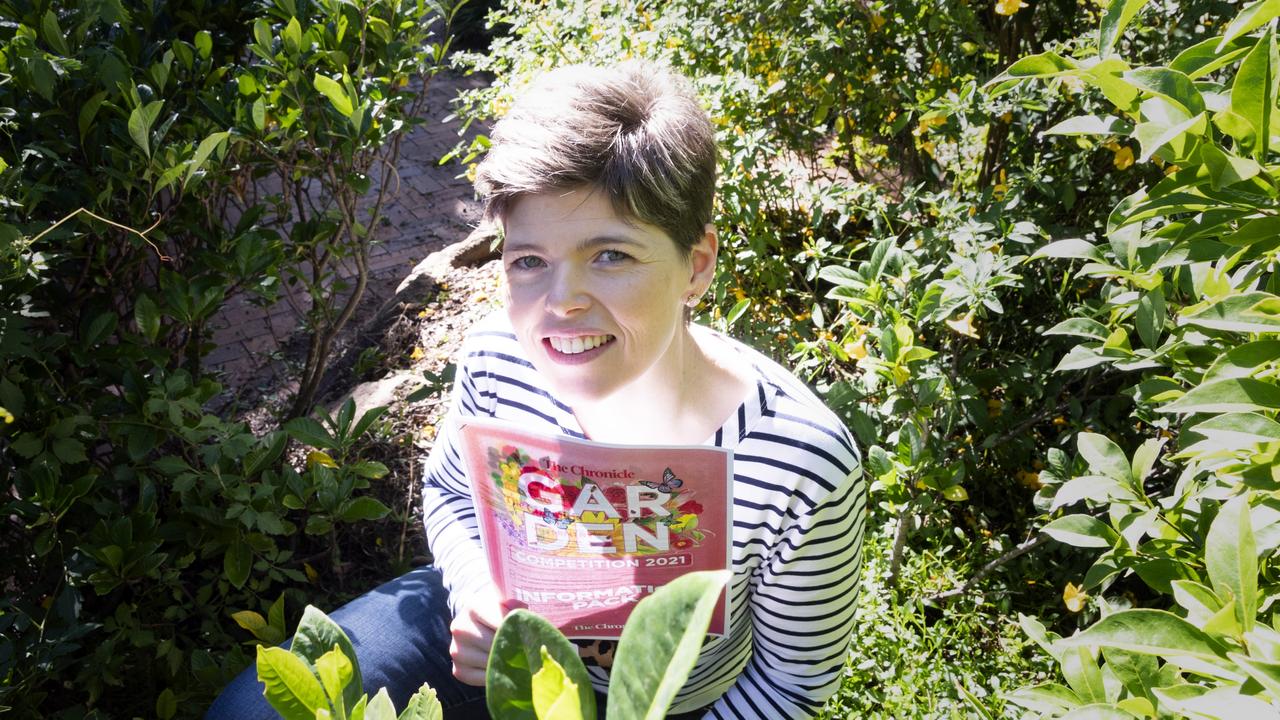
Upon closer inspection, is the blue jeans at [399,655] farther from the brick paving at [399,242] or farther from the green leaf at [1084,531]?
the brick paving at [399,242]

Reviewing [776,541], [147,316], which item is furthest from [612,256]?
[147,316]

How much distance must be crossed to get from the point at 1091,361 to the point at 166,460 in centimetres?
191

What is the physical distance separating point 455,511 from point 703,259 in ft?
2.55

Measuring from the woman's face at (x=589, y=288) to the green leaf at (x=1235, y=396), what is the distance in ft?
2.31

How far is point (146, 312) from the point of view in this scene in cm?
198

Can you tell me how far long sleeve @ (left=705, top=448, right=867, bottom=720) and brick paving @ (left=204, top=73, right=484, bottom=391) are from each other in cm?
220

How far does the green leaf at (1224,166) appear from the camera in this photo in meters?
0.79

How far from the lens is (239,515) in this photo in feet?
6.68

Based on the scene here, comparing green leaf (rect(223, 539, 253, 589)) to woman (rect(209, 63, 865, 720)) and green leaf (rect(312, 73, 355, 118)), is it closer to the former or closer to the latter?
woman (rect(209, 63, 865, 720))

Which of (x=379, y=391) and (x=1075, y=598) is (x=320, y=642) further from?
(x=379, y=391)

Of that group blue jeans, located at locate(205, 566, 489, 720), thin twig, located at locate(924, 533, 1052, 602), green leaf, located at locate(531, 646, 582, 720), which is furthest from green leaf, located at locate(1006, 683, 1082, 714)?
thin twig, located at locate(924, 533, 1052, 602)

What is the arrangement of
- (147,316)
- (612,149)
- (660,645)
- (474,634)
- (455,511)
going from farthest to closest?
(147,316), (455,511), (474,634), (612,149), (660,645)

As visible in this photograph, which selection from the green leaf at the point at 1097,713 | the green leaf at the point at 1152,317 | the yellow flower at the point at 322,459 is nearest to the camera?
the green leaf at the point at 1097,713

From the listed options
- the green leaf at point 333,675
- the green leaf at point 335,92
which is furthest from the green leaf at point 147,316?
the green leaf at point 333,675
